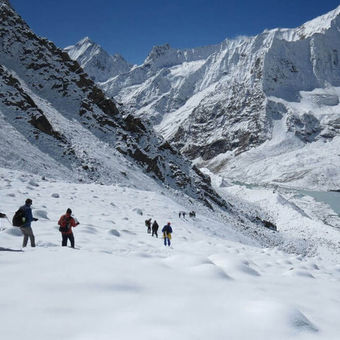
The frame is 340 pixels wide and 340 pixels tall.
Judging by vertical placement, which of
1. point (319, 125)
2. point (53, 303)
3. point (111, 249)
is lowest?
point (111, 249)

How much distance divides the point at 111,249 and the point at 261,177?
14280cm

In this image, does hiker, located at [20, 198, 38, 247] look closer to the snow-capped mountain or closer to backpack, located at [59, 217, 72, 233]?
backpack, located at [59, 217, 72, 233]

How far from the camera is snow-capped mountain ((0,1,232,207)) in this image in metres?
30.9

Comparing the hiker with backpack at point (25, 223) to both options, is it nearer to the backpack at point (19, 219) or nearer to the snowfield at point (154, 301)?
the backpack at point (19, 219)

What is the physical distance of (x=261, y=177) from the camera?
146 meters

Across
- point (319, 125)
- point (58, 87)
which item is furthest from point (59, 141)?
point (319, 125)

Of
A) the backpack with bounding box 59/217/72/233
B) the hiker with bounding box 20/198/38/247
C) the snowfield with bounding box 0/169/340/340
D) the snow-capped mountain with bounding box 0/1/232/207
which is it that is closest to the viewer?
the snowfield with bounding box 0/169/340/340

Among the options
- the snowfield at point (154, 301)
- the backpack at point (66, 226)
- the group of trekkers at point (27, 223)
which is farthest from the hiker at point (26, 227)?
the backpack at point (66, 226)

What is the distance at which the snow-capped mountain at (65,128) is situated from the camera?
101ft

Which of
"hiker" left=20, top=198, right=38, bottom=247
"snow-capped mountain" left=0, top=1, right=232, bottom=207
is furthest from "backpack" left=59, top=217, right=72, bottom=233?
"snow-capped mountain" left=0, top=1, right=232, bottom=207

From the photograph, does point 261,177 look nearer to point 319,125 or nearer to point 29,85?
point 319,125

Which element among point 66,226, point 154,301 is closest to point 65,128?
point 66,226

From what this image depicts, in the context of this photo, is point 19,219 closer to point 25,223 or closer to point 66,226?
point 25,223

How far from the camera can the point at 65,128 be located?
36969 mm
